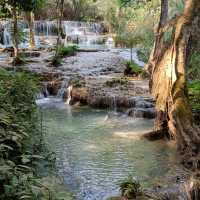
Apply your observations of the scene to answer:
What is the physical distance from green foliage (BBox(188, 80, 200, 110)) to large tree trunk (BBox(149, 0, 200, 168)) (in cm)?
200

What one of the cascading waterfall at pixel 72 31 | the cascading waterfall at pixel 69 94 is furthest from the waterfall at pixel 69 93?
the cascading waterfall at pixel 72 31

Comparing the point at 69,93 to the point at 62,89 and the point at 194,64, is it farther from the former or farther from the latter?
the point at 194,64

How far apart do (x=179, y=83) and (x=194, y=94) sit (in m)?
3.16

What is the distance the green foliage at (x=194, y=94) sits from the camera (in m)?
9.85

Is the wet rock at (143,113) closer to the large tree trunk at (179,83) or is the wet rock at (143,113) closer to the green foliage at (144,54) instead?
the large tree trunk at (179,83)

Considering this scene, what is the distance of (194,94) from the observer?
10.5 meters

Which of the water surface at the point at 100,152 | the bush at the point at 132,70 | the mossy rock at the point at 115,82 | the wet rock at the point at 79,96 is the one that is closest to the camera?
the water surface at the point at 100,152

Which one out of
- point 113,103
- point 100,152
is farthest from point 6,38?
point 100,152

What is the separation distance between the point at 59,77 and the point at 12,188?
12471 millimetres

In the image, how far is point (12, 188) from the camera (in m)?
3.12

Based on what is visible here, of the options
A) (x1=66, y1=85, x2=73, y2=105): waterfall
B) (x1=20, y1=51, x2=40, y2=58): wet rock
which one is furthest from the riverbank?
(x1=20, y1=51, x2=40, y2=58): wet rock

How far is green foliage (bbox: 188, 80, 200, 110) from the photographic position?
9851 mm

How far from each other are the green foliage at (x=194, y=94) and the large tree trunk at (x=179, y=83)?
200 centimetres

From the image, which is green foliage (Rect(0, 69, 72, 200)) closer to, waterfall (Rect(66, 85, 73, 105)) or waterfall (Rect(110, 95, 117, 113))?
waterfall (Rect(110, 95, 117, 113))
